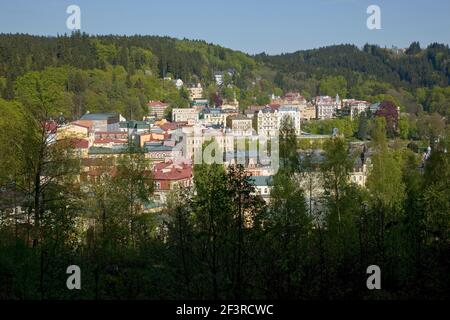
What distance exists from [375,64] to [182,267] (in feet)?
265

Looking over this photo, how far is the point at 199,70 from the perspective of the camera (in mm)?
56469

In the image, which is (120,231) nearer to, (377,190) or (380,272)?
(380,272)

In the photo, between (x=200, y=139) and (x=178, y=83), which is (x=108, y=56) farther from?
(x=200, y=139)

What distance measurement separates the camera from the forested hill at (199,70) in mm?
37500

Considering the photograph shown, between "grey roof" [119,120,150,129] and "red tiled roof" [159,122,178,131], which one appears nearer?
"grey roof" [119,120,150,129]

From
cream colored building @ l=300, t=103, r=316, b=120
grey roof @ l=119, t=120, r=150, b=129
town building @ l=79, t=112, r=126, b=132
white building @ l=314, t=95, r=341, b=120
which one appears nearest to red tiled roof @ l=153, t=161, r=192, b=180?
town building @ l=79, t=112, r=126, b=132

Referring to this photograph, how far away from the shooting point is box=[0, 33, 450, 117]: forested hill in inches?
1476

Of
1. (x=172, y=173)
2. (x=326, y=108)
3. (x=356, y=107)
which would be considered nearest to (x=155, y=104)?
(x=356, y=107)

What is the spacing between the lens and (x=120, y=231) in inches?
295

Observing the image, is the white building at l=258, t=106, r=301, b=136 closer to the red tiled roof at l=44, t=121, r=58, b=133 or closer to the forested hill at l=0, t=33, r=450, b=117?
the forested hill at l=0, t=33, r=450, b=117

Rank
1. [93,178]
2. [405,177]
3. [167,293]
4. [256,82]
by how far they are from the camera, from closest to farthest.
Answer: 1. [167,293]
2. [93,178]
3. [405,177]
4. [256,82]

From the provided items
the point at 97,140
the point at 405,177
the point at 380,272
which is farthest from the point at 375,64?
the point at 380,272

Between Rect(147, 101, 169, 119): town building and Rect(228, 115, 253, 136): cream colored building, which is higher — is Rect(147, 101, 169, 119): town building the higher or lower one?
the higher one
